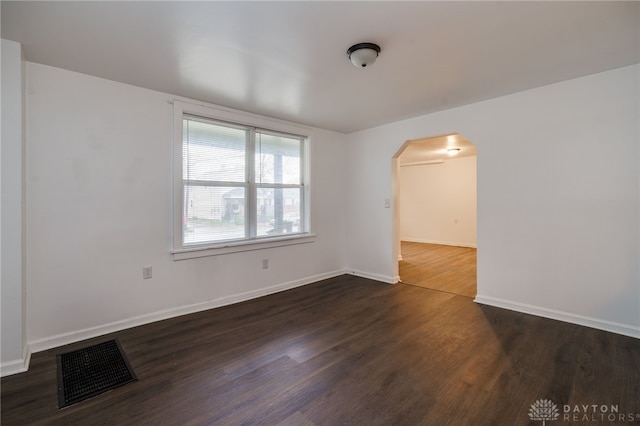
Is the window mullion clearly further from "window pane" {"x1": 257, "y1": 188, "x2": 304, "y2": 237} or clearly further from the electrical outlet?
the electrical outlet

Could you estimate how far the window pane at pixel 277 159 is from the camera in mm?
4016

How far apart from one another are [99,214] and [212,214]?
44.0 inches

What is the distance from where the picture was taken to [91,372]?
2156mm

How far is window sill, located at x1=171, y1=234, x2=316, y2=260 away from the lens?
10.7 ft

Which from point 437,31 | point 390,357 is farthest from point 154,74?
point 390,357

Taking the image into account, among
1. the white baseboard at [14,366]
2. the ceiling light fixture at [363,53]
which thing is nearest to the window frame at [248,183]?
the white baseboard at [14,366]

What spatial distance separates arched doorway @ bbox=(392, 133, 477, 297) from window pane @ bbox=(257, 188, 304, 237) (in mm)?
2084

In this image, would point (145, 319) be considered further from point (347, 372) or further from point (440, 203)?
point (440, 203)

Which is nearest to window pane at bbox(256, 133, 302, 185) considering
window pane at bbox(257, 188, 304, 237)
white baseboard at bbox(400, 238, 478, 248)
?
window pane at bbox(257, 188, 304, 237)

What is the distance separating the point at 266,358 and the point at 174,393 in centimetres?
69

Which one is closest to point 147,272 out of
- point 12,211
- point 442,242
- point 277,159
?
point 12,211

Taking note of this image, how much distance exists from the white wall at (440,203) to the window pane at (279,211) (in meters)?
5.05

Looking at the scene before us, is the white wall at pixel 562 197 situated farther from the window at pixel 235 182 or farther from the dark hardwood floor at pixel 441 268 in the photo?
the window at pixel 235 182

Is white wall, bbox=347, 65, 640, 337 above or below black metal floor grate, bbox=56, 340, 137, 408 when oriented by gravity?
above
